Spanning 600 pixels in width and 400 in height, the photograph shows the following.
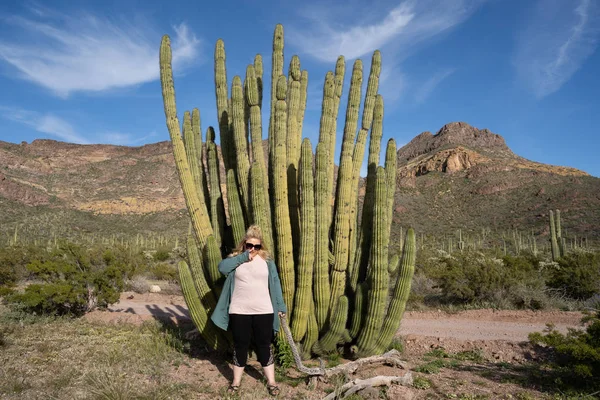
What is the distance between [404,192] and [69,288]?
52433 mm

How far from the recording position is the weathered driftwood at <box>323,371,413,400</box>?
4.34 m

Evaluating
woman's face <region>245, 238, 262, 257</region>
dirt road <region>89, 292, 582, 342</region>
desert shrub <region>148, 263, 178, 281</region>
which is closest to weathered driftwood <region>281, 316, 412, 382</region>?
woman's face <region>245, 238, 262, 257</region>

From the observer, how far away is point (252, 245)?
4609 mm

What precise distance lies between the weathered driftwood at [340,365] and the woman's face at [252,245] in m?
0.86

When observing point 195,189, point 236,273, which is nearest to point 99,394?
point 236,273

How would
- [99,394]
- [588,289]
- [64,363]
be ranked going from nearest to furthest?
[99,394]
[64,363]
[588,289]

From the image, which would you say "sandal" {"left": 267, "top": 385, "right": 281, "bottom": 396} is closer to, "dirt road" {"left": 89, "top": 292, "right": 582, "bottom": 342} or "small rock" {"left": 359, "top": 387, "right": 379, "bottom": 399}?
"small rock" {"left": 359, "top": 387, "right": 379, "bottom": 399}

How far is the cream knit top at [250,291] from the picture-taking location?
452cm

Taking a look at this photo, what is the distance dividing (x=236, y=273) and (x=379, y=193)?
2.28 m

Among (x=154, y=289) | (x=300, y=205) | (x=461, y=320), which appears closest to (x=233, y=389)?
(x=300, y=205)

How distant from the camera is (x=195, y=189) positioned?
20.2 ft

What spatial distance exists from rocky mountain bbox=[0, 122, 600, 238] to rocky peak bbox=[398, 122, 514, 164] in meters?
0.31

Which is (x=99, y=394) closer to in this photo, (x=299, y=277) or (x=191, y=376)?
(x=191, y=376)

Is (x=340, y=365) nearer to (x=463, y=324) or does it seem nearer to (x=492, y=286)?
(x=463, y=324)
